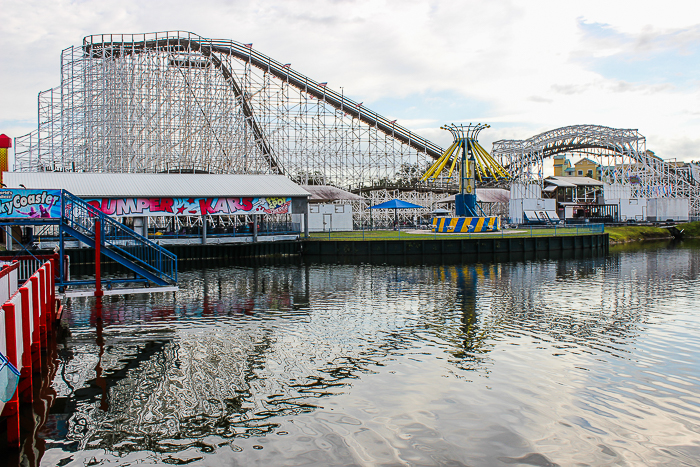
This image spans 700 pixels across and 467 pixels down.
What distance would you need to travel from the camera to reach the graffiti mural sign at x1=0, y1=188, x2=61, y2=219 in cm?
1658

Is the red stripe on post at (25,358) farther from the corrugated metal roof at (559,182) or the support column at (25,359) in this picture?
the corrugated metal roof at (559,182)

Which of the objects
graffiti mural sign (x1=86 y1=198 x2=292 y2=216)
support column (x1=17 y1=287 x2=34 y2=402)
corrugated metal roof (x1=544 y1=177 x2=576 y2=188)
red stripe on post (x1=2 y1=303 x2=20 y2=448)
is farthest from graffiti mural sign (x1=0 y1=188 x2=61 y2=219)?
corrugated metal roof (x1=544 y1=177 x2=576 y2=188)

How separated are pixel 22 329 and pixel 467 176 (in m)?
39.7

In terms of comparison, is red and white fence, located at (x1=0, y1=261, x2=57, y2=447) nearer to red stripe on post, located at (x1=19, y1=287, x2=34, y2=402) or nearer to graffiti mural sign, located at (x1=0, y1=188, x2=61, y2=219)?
red stripe on post, located at (x1=19, y1=287, x2=34, y2=402)

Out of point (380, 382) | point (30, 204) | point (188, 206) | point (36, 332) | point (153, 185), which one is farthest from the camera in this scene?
point (153, 185)

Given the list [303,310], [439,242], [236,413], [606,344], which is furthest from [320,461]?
[439,242]

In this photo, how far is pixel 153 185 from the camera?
3419 cm

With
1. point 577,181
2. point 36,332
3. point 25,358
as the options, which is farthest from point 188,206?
point 577,181

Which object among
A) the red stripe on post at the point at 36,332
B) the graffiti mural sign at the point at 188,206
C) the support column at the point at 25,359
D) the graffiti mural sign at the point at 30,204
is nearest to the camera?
the support column at the point at 25,359

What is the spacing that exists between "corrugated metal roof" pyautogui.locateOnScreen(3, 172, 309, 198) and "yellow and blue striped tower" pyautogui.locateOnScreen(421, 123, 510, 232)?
11593mm

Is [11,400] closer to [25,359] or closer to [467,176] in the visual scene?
[25,359]

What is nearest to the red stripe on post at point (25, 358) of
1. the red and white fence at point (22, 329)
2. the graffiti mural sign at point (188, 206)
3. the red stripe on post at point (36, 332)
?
the red and white fence at point (22, 329)

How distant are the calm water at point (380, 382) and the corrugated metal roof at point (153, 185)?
1584 cm

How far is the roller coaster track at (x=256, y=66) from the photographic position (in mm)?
42625
